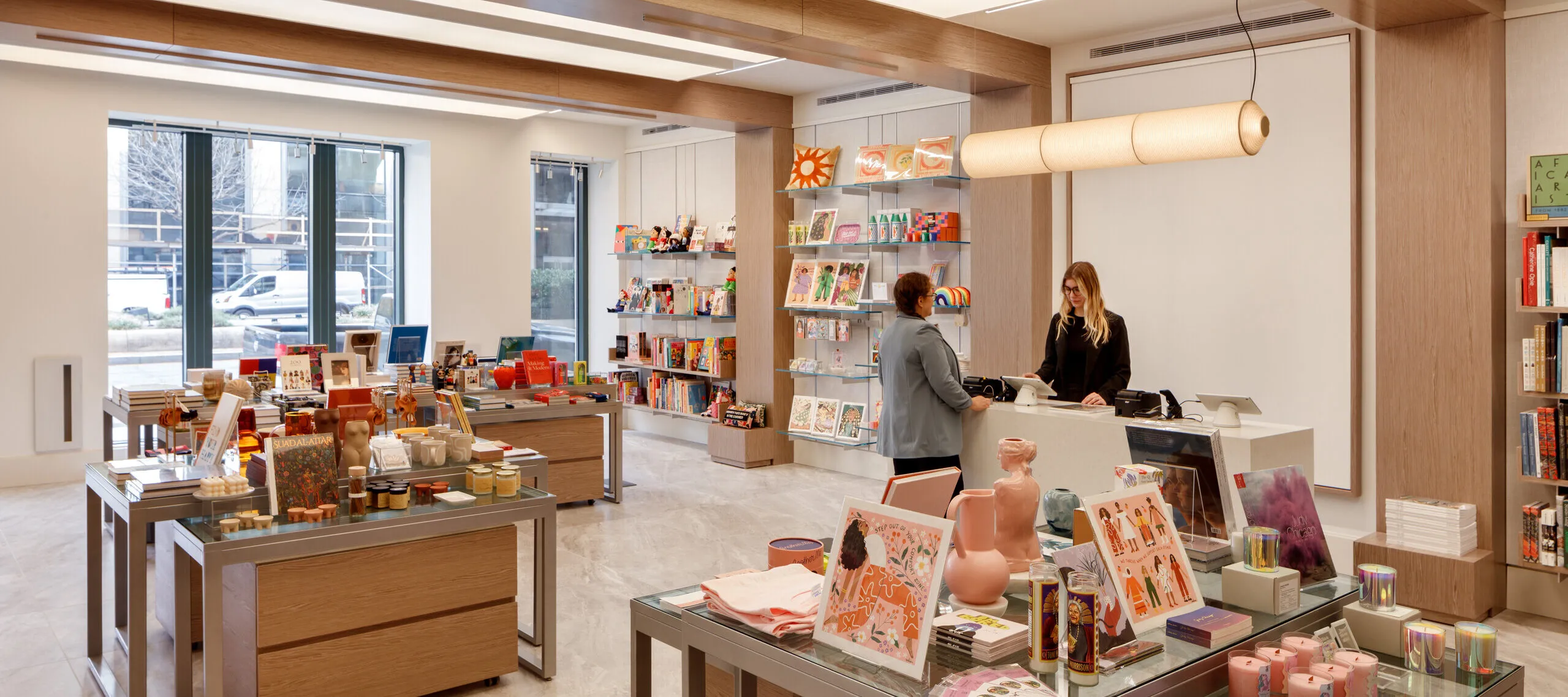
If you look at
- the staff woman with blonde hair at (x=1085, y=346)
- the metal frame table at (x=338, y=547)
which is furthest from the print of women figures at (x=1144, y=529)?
the staff woman with blonde hair at (x=1085, y=346)

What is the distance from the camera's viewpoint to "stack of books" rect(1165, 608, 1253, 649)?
2.05 metres

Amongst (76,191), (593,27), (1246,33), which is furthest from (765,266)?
(76,191)

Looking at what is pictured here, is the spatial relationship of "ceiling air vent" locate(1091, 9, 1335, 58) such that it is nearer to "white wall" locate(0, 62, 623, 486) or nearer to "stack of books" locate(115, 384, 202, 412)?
"stack of books" locate(115, 384, 202, 412)

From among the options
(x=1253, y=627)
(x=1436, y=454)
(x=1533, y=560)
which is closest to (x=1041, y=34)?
(x=1436, y=454)

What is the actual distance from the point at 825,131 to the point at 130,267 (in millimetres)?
6073

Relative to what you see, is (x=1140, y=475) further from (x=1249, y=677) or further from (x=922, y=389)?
(x=922, y=389)

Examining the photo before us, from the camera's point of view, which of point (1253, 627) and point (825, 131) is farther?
point (825, 131)

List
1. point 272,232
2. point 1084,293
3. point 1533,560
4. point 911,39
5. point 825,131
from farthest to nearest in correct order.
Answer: point 272,232 → point 825,131 → point 911,39 → point 1084,293 → point 1533,560

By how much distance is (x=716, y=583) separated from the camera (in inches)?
90.7

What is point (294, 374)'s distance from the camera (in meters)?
6.24

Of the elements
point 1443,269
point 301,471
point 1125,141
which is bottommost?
point 301,471

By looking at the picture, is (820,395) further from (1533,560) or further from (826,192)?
(1533,560)

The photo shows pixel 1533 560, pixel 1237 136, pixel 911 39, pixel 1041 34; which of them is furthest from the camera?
pixel 1041 34

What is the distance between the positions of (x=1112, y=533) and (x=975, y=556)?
0.29 m
